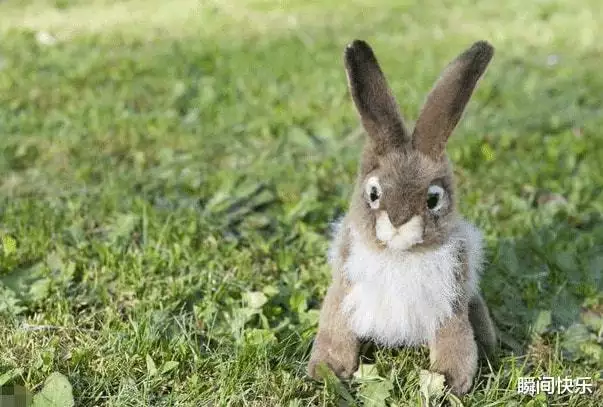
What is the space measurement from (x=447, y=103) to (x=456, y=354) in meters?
0.86

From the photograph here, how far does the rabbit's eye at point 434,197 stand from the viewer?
235 centimetres

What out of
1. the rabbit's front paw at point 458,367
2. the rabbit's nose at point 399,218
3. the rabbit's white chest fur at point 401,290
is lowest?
the rabbit's front paw at point 458,367

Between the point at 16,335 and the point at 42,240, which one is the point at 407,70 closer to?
the point at 42,240

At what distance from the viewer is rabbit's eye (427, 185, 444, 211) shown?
235cm

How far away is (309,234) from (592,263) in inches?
53.5

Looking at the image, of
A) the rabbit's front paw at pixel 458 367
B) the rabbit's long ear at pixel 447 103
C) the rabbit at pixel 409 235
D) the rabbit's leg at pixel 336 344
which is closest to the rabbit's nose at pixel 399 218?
the rabbit at pixel 409 235

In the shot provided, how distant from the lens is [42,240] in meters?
3.38

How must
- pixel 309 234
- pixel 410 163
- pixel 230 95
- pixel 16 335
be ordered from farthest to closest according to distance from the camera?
1. pixel 230 95
2. pixel 309 234
3. pixel 16 335
4. pixel 410 163

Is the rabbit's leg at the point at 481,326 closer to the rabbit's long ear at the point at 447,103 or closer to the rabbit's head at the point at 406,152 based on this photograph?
the rabbit's head at the point at 406,152

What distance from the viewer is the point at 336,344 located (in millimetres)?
2594

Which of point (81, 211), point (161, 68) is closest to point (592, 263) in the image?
point (81, 211)

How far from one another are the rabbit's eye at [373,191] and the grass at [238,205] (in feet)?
2.10

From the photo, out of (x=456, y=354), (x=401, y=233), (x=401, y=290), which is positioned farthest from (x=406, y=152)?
(x=456, y=354)

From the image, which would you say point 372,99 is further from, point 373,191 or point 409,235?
point 409,235
